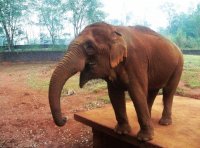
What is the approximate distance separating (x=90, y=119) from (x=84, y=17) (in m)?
13.7

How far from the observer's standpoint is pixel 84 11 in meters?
16.9

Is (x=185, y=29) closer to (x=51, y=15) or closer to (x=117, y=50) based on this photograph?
(x=51, y=15)

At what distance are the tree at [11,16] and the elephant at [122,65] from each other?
569 inches

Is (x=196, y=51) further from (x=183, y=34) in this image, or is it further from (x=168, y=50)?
(x=168, y=50)

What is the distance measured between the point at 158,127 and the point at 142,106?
0.63 metres

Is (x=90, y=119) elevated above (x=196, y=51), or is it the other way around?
(x=90, y=119)

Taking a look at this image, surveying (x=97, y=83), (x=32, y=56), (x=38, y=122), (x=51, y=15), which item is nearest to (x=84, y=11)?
(x=51, y=15)

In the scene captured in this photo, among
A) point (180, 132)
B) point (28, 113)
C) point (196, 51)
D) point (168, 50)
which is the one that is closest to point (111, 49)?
point (168, 50)

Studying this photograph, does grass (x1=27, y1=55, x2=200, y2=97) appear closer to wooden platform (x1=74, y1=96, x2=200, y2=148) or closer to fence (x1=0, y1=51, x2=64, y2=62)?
wooden platform (x1=74, y1=96, x2=200, y2=148)

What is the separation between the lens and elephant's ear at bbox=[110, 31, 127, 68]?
8.38ft

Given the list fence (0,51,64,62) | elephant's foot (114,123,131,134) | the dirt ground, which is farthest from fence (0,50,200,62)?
elephant's foot (114,123,131,134)

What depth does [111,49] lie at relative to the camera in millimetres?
2572

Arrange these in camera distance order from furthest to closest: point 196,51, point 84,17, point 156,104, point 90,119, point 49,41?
point 49,41 < point 84,17 < point 196,51 < point 156,104 < point 90,119

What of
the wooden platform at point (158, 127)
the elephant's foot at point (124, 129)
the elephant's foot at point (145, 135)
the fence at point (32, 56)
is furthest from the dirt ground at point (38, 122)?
the fence at point (32, 56)
